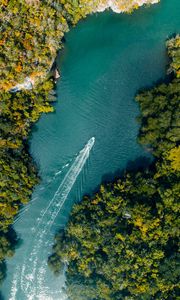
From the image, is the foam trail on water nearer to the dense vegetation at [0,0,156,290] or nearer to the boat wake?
the boat wake

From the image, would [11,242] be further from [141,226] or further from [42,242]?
[141,226]

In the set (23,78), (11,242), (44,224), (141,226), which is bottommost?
(11,242)

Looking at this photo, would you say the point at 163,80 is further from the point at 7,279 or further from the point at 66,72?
the point at 7,279

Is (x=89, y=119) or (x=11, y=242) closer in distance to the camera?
(x=89, y=119)

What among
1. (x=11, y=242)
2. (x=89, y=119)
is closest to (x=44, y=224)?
(x=11, y=242)

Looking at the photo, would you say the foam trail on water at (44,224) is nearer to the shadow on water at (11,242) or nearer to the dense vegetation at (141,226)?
the shadow on water at (11,242)

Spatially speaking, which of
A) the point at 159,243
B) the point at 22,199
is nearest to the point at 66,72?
the point at 22,199

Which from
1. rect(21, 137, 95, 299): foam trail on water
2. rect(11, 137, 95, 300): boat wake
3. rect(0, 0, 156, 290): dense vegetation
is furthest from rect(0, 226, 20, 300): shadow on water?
rect(21, 137, 95, 299): foam trail on water

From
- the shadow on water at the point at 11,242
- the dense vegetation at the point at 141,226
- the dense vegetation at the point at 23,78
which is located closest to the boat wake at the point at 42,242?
the shadow on water at the point at 11,242
